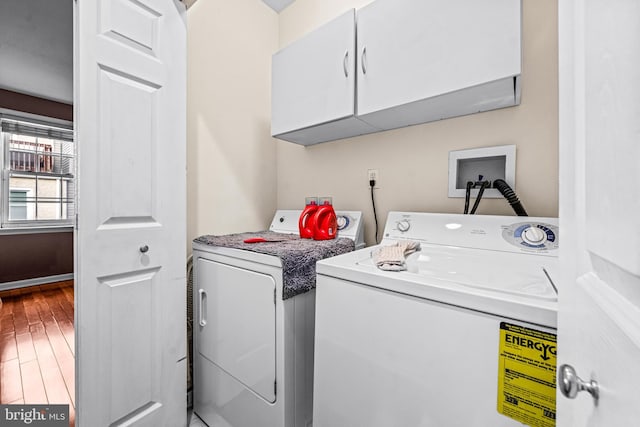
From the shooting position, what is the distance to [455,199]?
1.42 m

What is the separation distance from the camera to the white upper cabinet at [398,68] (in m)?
1.03

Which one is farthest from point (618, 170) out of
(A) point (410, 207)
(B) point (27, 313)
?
(B) point (27, 313)

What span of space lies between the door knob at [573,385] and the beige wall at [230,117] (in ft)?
5.77

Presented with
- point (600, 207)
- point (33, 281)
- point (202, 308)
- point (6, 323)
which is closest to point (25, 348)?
point (6, 323)

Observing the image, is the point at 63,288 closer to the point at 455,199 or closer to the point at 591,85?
the point at 455,199

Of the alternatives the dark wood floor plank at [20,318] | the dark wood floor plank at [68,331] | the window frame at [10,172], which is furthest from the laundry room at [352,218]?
the window frame at [10,172]

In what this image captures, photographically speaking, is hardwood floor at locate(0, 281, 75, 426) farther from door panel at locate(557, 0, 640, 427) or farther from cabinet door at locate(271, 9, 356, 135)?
door panel at locate(557, 0, 640, 427)

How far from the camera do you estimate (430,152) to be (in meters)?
1.50

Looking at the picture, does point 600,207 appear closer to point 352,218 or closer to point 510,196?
point 510,196

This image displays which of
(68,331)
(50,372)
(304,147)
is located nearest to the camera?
(50,372)

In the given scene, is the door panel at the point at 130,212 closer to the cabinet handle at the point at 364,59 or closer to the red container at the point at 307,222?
the red container at the point at 307,222

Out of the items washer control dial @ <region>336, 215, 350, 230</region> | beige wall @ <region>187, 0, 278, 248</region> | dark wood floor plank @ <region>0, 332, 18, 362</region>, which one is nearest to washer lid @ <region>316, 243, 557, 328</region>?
washer control dial @ <region>336, 215, 350, 230</region>

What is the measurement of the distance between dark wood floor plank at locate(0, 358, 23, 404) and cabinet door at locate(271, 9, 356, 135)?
7.41ft

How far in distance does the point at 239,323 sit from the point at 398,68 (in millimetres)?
1400
